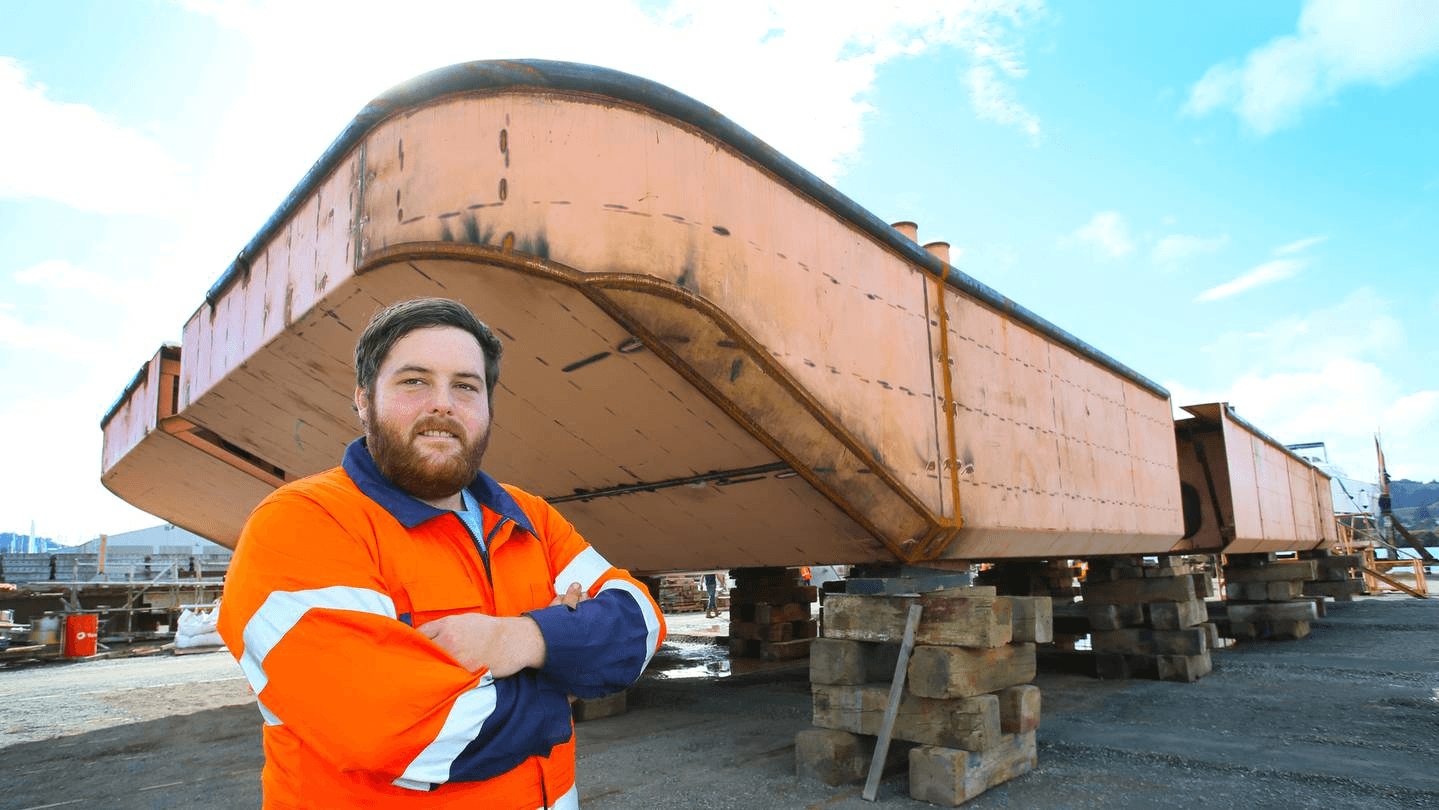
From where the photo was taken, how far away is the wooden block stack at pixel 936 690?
13.9 feet

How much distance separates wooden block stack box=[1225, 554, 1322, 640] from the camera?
11.5 m

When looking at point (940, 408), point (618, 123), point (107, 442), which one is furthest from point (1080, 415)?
point (107, 442)

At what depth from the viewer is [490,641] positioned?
1513 mm

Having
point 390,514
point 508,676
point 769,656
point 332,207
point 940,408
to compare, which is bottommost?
point 769,656

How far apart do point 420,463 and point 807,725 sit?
17.3 ft

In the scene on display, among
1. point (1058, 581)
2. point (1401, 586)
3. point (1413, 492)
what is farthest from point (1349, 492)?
point (1413, 492)

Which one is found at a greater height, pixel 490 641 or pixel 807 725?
pixel 490 641

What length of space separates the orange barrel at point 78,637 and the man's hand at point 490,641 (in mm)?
17626

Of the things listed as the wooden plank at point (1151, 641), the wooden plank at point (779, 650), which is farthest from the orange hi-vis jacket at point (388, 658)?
the wooden plank at point (779, 650)

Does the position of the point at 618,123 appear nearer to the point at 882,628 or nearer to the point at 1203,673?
the point at 882,628

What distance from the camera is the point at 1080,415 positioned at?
19.9 feet

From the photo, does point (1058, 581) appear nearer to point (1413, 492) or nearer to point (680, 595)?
point (680, 595)

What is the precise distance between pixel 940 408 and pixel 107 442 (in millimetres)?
7381

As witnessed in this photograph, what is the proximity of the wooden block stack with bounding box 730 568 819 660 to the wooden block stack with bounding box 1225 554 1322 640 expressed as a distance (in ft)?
20.4
